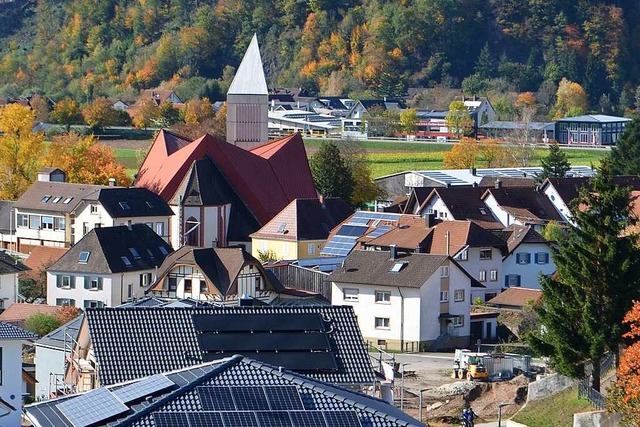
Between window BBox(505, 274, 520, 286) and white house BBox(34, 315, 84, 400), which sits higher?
window BBox(505, 274, 520, 286)

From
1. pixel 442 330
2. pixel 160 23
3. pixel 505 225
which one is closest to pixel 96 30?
pixel 160 23

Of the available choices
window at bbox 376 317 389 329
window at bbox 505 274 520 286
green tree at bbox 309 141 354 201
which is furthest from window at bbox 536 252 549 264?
green tree at bbox 309 141 354 201

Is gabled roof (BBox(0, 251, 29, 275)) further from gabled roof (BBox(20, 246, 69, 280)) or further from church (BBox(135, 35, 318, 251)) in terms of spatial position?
church (BBox(135, 35, 318, 251))

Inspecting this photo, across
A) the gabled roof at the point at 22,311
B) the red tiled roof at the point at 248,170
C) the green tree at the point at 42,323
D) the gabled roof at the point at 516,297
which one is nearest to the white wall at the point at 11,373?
the green tree at the point at 42,323

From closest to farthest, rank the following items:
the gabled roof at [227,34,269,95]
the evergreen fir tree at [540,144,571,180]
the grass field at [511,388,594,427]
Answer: the grass field at [511,388,594,427]
the evergreen fir tree at [540,144,571,180]
the gabled roof at [227,34,269,95]

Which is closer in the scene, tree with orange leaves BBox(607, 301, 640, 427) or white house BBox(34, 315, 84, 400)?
tree with orange leaves BBox(607, 301, 640, 427)

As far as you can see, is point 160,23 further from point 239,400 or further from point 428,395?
point 239,400
